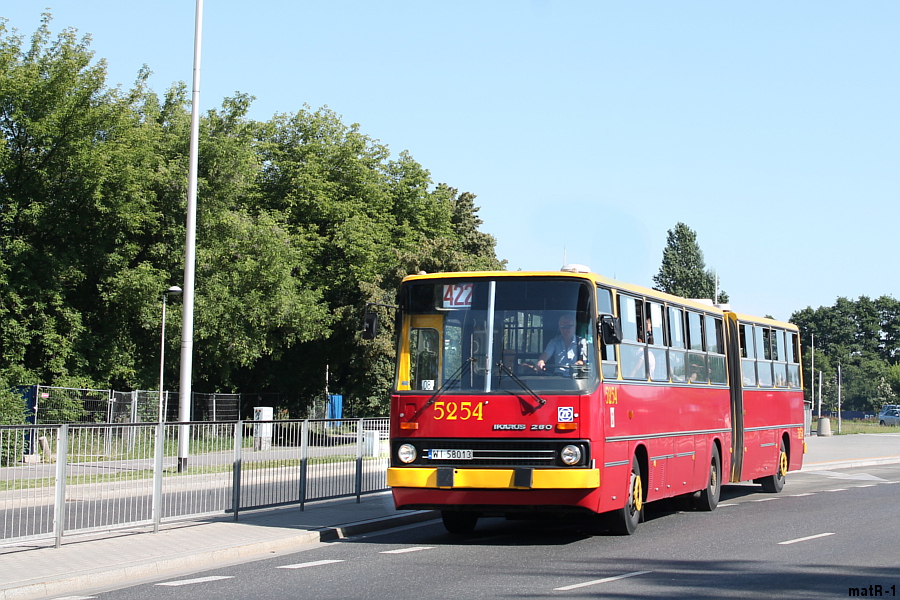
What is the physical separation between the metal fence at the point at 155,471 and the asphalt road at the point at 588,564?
2.10 metres

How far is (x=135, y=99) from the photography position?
44.5 meters

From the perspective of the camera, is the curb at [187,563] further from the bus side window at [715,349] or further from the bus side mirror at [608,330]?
the bus side window at [715,349]

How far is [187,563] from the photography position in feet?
38.8

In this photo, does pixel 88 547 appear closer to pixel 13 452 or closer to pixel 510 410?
pixel 13 452

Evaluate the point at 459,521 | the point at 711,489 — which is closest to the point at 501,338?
the point at 459,521

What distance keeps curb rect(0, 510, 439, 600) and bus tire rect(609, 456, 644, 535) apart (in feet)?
10.6

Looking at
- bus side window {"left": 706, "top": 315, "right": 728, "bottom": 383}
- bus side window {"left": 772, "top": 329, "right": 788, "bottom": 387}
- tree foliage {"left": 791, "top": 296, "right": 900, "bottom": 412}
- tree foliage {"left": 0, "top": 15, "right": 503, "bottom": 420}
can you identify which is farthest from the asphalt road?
tree foliage {"left": 791, "top": 296, "right": 900, "bottom": 412}

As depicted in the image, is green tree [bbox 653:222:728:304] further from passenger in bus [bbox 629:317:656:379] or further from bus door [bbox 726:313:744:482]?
passenger in bus [bbox 629:317:656:379]

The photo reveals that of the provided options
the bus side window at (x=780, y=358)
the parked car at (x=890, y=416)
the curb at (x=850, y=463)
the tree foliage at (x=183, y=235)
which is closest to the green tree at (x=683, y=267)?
the parked car at (x=890, y=416)

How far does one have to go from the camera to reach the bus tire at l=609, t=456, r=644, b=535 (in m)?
14.2

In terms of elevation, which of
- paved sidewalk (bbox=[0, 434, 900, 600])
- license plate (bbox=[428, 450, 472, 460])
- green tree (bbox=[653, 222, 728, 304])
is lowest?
paved sidewalk (bbox=[0, 434, 900, 600])

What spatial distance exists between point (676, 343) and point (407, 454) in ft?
17.4

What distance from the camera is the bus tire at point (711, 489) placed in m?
18.2

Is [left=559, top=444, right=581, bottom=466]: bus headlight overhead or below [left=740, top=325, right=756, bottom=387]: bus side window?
below
